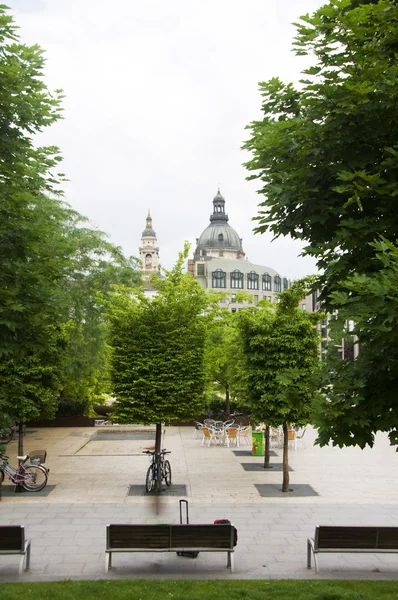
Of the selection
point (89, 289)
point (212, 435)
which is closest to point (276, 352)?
point (212, 435)

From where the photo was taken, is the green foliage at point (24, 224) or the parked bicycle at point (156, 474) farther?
the parked bicycle at point (156, 474)

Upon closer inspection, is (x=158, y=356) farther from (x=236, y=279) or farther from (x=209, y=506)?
(x=236, y=279)

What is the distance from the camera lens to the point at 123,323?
18.5 metres

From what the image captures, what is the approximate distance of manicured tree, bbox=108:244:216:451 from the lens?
705 inches

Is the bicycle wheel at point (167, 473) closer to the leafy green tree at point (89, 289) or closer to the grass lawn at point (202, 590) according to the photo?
the grass lawn at point (202, 590)

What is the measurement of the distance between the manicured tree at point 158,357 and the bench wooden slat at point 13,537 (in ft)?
24.7

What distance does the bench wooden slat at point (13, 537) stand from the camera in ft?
33.8

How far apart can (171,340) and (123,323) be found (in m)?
1.51

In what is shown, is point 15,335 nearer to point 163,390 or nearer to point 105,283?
point 163,390

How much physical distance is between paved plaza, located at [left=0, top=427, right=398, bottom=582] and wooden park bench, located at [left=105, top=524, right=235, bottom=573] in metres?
0.40

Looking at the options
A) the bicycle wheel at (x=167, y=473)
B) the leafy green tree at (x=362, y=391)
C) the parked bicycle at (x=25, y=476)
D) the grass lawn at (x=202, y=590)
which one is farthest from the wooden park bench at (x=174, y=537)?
the bicycle wheel at (x=167, y=473)

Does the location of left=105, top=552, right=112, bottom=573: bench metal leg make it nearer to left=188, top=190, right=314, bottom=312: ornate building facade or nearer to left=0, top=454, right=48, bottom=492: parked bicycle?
left=0, top=454, right=48, bottom=492: parked bicycle

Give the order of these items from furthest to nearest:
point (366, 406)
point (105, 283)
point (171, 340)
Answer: point (105, 283) < point (171, 340) < point (366, 406)

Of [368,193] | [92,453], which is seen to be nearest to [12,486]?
[92,453]
